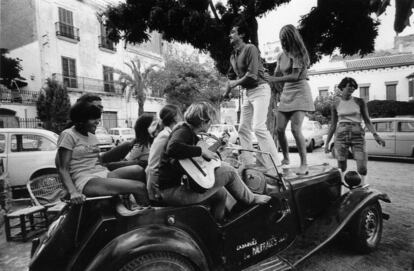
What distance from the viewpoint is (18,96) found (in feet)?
64.0

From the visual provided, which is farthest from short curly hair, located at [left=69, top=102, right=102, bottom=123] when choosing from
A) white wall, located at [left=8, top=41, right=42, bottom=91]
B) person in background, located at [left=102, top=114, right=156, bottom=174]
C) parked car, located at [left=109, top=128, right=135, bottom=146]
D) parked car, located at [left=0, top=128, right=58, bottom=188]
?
white wall, located at [left=8, top=41, right=42, bottom=91]

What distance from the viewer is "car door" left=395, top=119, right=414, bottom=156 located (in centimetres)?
1001

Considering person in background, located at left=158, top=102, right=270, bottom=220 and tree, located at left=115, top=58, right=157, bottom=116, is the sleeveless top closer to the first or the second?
person in background, located at left=158, top=102, right=270, bottom=220

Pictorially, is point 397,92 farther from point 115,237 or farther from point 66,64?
point 115,237

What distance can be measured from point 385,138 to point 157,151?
10780 millimetres

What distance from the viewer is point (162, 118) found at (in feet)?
10.6

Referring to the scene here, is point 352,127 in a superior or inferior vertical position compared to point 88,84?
inferior

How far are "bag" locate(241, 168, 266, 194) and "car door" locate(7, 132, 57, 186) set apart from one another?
230 inches

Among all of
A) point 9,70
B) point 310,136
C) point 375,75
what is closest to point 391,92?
point 375,75

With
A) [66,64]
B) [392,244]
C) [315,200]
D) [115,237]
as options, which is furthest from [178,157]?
[66,64]

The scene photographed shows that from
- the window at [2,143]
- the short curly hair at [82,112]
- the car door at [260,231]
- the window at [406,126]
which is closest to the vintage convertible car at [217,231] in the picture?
the car door at [260,231]

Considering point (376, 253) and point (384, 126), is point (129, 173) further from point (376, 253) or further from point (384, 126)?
point (384, 126)

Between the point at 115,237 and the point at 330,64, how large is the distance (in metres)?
36.9

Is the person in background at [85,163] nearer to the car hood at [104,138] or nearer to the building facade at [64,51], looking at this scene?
the car hood at [104,138]
